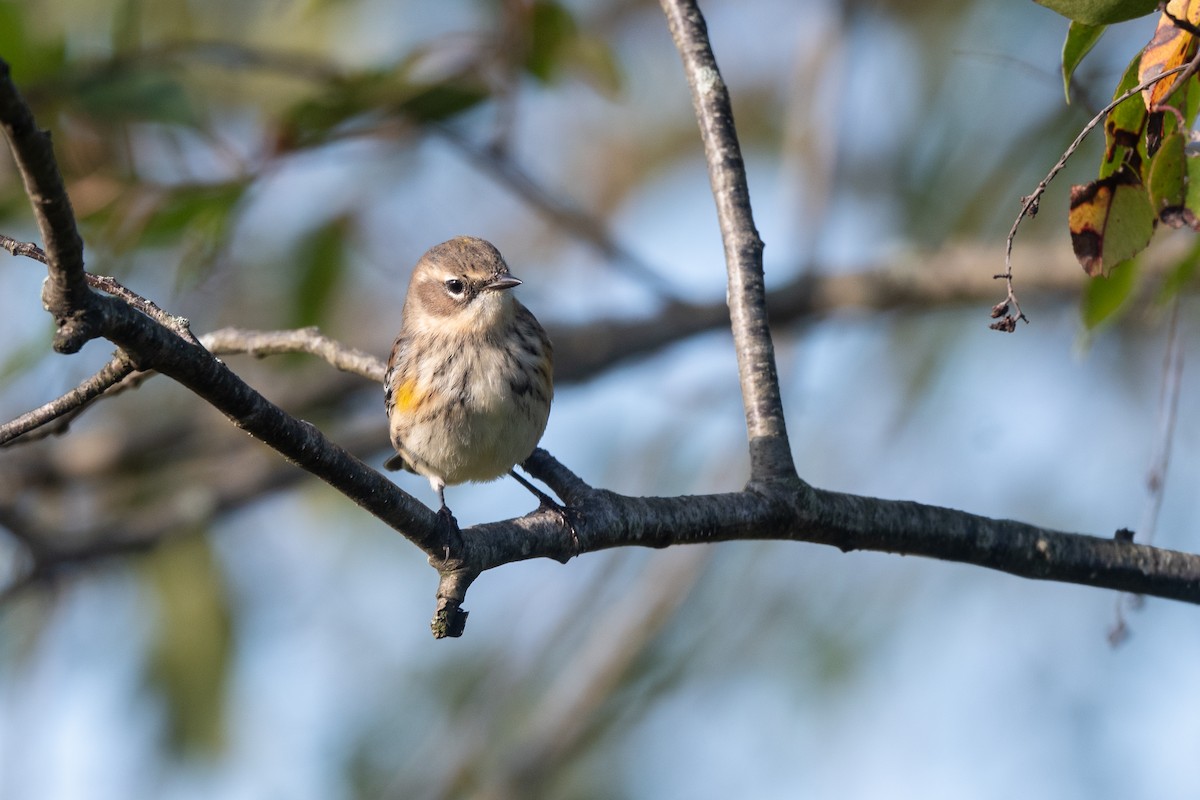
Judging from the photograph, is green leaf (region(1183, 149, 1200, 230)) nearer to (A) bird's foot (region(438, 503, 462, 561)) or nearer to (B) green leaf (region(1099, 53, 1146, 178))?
(B) green leaf (region(1099, 53, 1146, 178))

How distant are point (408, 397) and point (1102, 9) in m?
2.73

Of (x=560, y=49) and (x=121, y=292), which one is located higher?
(x=560, y=49)

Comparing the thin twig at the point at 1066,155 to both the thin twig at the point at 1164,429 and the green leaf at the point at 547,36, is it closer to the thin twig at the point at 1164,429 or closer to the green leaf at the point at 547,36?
the thin twig at the point at 1164,429

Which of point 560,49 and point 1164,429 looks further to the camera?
point 560,49

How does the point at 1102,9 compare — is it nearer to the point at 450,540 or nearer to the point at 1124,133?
the point at 1124,133

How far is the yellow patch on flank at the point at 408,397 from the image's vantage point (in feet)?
14.0

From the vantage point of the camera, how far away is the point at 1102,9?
7.15 feet

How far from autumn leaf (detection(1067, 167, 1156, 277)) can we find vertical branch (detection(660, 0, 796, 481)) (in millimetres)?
833

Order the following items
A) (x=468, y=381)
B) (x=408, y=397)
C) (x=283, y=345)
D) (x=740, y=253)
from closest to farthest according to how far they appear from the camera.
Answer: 1. (x=740, y=253)
2. (x=283, y=345)
3. (x=468, y=381)
4. (x=408, y=397)

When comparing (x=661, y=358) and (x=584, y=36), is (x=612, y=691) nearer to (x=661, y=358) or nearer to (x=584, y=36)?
(x=661, y=358)

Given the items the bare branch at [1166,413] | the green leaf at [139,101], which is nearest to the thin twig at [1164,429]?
the bare branch at [1166,413]

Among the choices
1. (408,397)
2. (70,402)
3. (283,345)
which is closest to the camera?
(70,402)

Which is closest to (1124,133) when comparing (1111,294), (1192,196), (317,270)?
(1192,196)

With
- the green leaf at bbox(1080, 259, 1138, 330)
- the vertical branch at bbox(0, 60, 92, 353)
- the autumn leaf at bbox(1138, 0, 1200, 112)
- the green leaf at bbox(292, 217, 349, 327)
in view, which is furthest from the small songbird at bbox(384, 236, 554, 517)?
the autumn leaf at bbox(1138, 0, 1200, 112)
